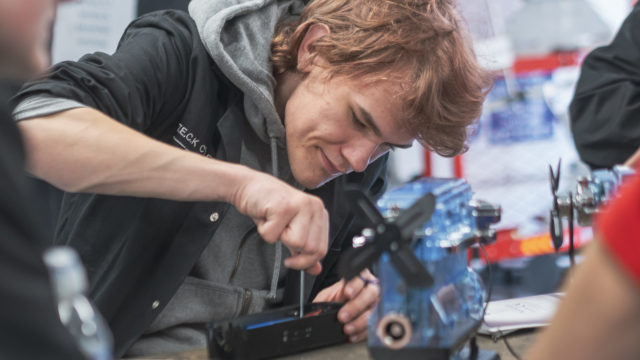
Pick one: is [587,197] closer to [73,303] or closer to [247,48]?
[247,48]

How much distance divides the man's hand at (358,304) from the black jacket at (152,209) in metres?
0.31

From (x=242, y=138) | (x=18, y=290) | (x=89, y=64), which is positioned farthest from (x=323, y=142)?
(x=18, y=290)

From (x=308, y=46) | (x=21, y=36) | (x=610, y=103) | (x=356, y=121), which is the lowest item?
(x=610, y=103)

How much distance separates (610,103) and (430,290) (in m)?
1.22

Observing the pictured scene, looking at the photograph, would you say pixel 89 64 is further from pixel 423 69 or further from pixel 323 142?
pixel 423 69

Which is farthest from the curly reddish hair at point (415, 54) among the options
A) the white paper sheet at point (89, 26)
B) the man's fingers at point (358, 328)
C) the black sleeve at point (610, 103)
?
the white paper sheet at point (89, 26)

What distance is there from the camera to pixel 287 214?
1094 millimetres

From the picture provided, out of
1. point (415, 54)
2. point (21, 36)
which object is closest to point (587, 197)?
point (415, 54)

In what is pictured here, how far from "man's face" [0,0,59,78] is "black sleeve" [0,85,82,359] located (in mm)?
34

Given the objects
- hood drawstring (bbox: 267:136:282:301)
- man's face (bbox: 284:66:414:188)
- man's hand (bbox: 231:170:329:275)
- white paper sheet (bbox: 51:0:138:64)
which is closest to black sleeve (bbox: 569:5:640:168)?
man's face (bbox: 284:66:414:188)

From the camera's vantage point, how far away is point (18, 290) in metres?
0.45

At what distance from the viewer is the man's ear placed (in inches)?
56.4

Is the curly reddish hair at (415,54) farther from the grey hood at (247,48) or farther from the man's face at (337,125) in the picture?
the grey hood at (247,48)

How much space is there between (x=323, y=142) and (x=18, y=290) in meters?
0.97
